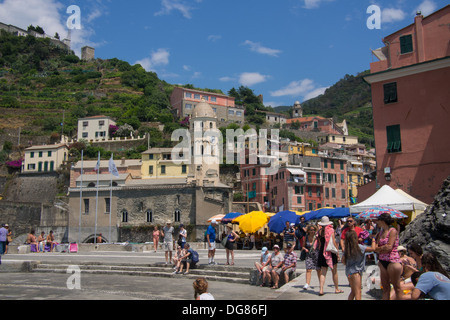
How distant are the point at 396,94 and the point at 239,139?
57.7 meters

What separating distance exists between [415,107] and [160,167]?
4949cm

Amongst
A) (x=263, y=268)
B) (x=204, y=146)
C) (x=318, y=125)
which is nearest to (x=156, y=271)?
(x=263, y=268)

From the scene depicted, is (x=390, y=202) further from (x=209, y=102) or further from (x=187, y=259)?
(x=209, y=102)

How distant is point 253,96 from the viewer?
12406 centimetres

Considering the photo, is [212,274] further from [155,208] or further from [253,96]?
[253,96]

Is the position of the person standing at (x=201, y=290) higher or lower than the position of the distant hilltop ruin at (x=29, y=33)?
lower

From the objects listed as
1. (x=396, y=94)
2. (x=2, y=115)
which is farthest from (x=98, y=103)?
(x=396, y=94)

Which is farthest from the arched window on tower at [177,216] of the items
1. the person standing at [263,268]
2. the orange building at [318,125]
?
the orange building at [318,125]

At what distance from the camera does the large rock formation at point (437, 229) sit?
10.2 meters

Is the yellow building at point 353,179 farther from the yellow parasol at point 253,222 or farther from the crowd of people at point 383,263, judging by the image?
the crowd of people at point 383,263

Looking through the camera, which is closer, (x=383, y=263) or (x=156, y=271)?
(x=383, y=263)

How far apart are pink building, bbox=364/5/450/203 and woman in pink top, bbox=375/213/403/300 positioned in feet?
50.5

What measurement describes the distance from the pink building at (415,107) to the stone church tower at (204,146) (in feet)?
136

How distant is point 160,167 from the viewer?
A: 67750 millimetres
